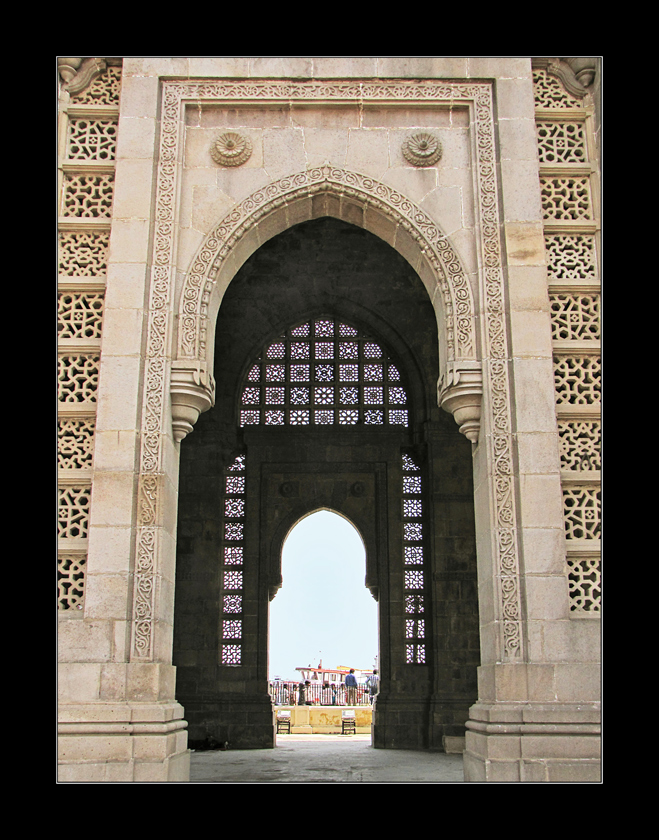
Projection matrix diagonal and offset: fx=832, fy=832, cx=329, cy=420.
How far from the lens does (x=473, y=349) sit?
319 inches

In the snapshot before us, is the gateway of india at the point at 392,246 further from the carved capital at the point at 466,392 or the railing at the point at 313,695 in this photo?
the railing at the point at 313,695

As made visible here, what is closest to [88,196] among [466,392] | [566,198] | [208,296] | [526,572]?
[208,296]

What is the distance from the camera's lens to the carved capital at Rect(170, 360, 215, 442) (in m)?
7.91

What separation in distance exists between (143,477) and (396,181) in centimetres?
397

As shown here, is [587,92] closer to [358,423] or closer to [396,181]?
[396,181]

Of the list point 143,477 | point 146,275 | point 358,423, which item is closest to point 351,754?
point 358,423

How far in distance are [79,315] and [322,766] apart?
6101mm

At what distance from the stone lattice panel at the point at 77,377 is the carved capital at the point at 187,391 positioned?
2.58 ft

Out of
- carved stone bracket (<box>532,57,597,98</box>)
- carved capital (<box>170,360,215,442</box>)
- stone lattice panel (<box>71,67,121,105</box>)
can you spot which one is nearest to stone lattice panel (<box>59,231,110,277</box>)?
carved capital (<box>170,360,215,442</box>)

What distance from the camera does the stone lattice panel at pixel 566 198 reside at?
8516mm

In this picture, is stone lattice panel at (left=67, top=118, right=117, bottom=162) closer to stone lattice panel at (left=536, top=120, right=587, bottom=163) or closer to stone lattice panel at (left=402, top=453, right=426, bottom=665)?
stone lattice panel at (left=536, top=120, right=587, bottom=163)

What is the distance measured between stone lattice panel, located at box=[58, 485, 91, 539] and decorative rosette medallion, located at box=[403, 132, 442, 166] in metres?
4.67

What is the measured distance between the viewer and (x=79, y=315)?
8219 millimetres

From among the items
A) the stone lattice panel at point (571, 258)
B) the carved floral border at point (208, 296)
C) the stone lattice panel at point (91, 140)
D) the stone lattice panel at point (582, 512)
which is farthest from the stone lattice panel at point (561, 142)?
the stone lattice panel at point (91, 140)
